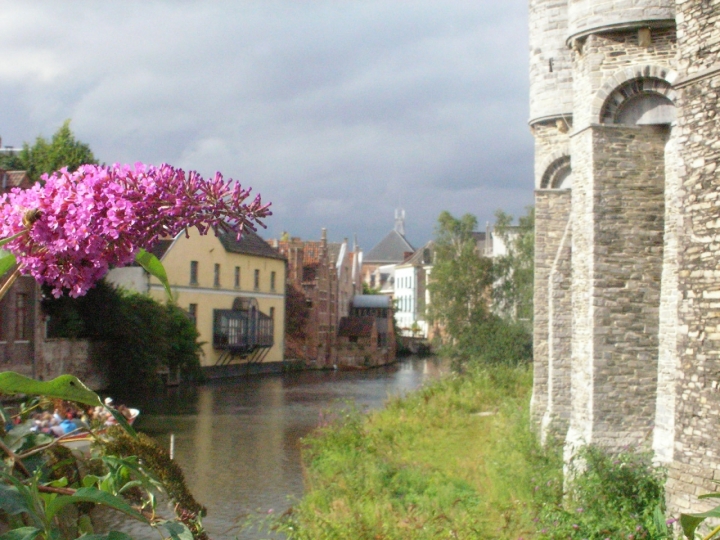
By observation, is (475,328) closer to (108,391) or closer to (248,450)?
(108,391)

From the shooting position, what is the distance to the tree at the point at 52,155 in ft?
121

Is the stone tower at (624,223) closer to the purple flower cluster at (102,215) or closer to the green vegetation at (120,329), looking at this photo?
the purple flower cluster at (102,215)

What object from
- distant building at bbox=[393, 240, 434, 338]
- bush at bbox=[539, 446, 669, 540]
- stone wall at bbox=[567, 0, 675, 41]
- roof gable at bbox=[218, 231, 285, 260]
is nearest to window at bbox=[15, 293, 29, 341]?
roof gable at bbox=[218, 231, 285, 260]

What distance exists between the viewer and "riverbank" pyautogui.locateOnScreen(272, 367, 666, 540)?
9477 millimetres

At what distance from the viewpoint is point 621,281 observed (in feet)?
36.7

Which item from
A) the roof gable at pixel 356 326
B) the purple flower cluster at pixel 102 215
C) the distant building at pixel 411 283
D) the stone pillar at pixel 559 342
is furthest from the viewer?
the distant building at pixel 411 283

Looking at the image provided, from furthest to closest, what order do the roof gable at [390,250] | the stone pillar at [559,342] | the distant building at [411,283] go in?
the roof gable at [390,250] < the distant building at [411,283] < the stone pillar at [559,342]

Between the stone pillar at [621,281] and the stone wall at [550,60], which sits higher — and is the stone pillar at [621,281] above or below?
below

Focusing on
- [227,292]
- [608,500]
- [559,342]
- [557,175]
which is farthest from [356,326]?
[608,500]

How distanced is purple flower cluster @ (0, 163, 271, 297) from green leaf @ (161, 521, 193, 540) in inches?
20.4

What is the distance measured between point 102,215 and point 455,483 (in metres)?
12.8

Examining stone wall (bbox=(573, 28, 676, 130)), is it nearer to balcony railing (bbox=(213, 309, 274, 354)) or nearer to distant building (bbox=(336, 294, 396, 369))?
balcony railing (bbox=(213, 309, 274, 354))

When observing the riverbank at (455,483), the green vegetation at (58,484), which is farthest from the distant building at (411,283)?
the green vegetation at (58,484)

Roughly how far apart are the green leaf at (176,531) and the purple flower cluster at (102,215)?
1.70 ft
